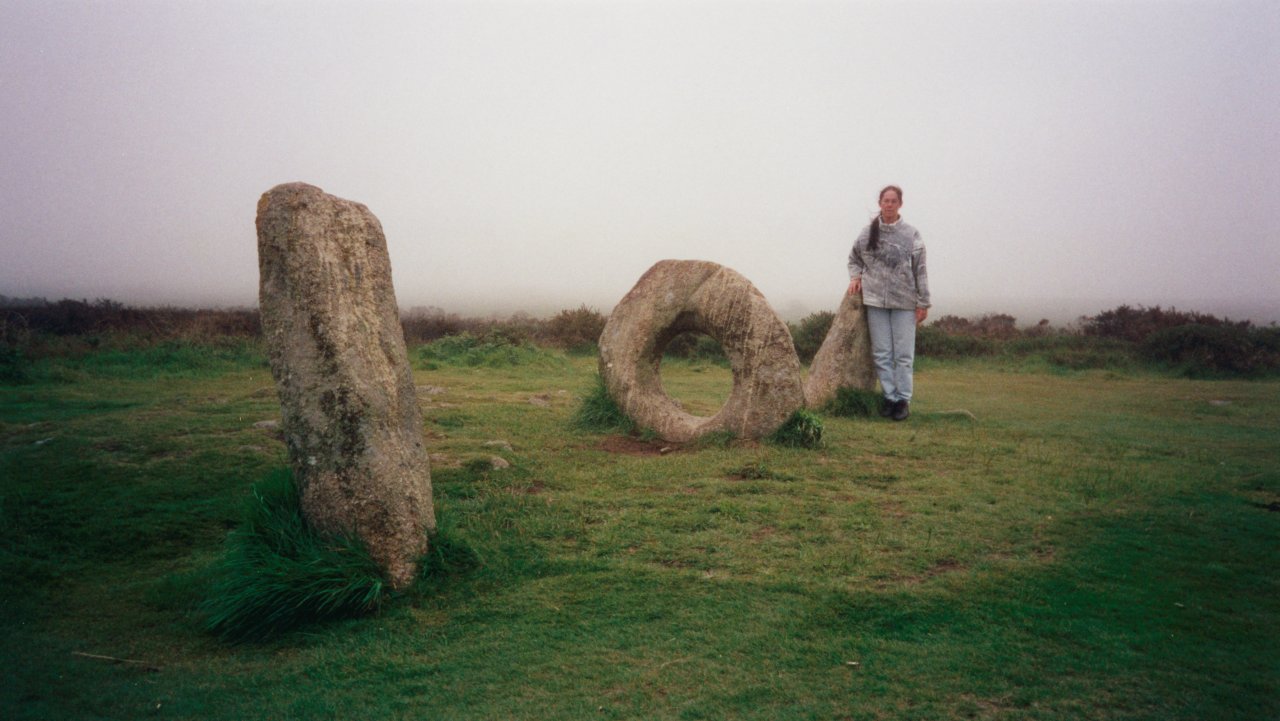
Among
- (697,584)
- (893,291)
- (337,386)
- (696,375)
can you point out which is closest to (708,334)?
(893,291)

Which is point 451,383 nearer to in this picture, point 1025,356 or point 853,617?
point 853,617

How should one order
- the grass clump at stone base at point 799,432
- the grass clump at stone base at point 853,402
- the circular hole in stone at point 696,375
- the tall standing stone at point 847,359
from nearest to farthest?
the grass clump at stone base at point 799,432 → the grass clump at stone base at point 853,402 → the tall standing stone at point 847,359 → the circular hole in stone at point 696,375

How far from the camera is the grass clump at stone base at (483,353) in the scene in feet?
52.5

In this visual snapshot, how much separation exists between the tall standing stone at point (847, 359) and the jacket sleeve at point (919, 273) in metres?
0.78

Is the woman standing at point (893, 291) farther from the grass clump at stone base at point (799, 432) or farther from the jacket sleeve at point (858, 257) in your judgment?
the grass clump at stone base at point (799, 432)

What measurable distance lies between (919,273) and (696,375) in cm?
677

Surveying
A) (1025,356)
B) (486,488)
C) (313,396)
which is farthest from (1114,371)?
(313,396)

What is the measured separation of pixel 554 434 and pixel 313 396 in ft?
14.5

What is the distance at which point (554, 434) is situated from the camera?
8.33 m

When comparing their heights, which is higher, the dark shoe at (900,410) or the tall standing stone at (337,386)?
the tall standing stone at (337,386)

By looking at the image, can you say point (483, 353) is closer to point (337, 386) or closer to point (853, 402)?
point (853, 402)

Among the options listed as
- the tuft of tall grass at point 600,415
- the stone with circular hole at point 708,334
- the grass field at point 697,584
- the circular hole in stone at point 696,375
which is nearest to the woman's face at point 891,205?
the stone with circular hole at point 708,334

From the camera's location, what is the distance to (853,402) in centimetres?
982

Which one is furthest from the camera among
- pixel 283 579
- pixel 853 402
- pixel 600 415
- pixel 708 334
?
pixel 853 402
